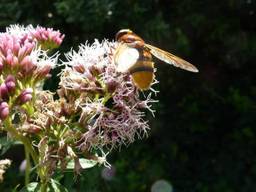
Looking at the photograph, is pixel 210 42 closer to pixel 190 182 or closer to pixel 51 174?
pixel 190 182

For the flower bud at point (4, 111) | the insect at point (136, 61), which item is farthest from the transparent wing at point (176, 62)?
the flower bud at point (4, 111)

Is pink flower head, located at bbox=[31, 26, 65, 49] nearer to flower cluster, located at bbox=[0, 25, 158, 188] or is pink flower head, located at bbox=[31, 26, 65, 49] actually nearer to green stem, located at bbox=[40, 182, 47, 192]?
flower cluster, located at bbox=[0, 25, 158, 188]

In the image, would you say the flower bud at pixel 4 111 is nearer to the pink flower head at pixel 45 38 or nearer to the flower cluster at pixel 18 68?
the flower cluster at pixel 18 68

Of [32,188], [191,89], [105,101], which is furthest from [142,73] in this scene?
[191,89]


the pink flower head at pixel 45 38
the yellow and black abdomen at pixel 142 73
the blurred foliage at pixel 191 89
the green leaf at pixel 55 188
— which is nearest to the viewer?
the yellow and black abdomen at pixel 142 73

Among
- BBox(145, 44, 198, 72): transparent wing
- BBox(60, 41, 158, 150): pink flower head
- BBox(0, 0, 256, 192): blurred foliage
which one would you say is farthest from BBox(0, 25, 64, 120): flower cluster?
BBox(0, 0, 256, 192): blurred foliage

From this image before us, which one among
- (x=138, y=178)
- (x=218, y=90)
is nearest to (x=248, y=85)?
(x=218, y=90)
